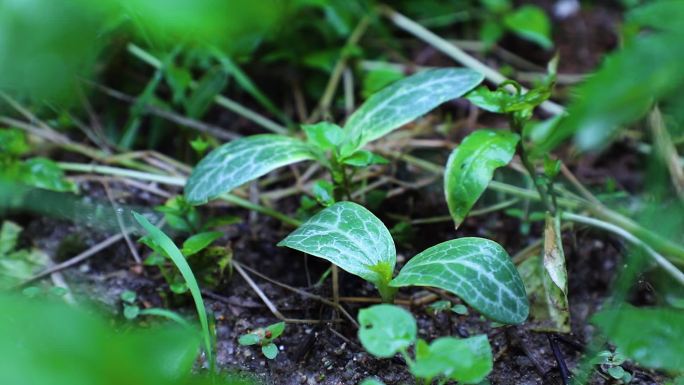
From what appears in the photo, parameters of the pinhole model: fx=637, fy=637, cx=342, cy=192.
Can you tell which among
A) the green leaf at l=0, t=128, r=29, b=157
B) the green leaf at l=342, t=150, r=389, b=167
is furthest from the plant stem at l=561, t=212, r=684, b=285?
the green leaf at l=0, t=128, r=29, b=157

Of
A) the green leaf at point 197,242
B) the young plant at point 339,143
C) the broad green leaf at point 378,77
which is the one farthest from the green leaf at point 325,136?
the broad green leaf at point 378,77

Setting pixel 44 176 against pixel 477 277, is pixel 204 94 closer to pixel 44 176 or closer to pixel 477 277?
pixel 44 176

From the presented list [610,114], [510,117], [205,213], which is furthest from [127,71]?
[610,114]

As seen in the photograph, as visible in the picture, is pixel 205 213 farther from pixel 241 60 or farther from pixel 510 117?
pixel 510 117

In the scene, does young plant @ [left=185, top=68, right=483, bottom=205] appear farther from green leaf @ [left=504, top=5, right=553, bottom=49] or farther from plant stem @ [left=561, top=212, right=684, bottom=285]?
green leaf @ [left=504, top=5, right=553, bottom=49]

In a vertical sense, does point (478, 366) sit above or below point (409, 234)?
above
